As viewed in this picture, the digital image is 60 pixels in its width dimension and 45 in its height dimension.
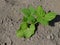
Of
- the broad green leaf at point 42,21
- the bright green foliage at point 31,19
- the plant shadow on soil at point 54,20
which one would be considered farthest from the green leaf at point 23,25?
the plant shadow on soil at point 54,20

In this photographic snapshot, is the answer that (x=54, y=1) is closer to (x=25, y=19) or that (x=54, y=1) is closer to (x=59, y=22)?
(x=59, y=22)

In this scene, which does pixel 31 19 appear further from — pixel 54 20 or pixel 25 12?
pixel 54 20

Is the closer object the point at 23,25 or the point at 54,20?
the point at 23,25

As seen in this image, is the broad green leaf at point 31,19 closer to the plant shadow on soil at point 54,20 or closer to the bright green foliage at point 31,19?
the bright green foliage at point 31,19

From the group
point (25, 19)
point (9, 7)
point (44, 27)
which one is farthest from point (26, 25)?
point (9, 7)

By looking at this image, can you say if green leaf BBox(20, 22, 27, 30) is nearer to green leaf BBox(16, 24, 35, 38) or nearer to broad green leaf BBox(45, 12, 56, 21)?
green leaf BBox(16, 24, 35, 38)

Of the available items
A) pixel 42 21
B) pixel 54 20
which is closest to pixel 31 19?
pixel 42 21

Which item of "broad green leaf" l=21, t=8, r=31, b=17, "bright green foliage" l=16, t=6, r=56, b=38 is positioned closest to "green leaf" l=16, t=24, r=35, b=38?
"bright green foliage" l=16, t=6, r=56, b=38
